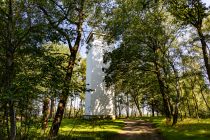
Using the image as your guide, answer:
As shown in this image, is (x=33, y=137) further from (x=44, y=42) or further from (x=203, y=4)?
(x=203, y=4)

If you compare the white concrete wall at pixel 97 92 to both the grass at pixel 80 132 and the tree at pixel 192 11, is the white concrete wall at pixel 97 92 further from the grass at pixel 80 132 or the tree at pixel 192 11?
the tree at pixel 192 11

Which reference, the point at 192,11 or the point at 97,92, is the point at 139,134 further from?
the point at 97,92

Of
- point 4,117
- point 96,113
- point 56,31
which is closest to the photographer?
point 4,117

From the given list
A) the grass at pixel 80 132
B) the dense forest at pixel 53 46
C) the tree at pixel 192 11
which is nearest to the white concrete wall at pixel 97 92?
the dense forest at pixel 53 46

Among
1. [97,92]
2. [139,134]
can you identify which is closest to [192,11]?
[139,134]

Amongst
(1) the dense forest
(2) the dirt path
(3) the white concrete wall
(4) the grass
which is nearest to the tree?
(1) the dense forest

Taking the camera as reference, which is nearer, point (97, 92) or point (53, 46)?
point (53, 46)

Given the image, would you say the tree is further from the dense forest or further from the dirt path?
the dirt path

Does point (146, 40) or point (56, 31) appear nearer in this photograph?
point (56, 31)

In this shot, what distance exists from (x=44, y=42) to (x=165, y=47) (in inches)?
891

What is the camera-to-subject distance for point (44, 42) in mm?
14328

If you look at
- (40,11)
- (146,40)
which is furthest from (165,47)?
(40,11)

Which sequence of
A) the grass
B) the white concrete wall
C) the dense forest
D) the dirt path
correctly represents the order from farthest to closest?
the white concrete wall < the dirt path < the grass < the dense forest

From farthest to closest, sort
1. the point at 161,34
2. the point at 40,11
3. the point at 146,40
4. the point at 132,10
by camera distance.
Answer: the point at 146,40 → the point at 161,34 → the point at 132,10 → the point at 40,11
